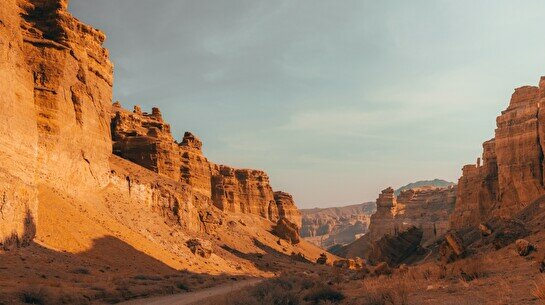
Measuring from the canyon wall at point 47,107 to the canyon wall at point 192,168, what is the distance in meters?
15.3

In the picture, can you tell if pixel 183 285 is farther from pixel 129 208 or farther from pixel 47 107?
pixel 129 208

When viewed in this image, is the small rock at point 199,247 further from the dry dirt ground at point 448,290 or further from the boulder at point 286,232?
the boulder at point 286,232

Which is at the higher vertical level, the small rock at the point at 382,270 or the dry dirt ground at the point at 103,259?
the dry dirt ground at the point at 103,259

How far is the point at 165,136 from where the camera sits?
6925cm

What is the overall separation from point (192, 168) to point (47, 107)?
41.6 metres

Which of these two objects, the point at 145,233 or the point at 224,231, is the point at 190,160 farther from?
the point at 145,233

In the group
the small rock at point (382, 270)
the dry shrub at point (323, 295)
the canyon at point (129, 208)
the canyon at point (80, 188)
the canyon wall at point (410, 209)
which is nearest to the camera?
the dry shrub at point (323, 295)

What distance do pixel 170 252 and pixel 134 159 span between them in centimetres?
2157

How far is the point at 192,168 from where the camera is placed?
7700cm

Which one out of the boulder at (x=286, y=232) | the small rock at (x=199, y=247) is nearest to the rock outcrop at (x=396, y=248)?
the small rock at (x=199, y=247)

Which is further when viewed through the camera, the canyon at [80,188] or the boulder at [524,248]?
the canyon at [80,188]

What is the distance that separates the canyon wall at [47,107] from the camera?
27875 mm

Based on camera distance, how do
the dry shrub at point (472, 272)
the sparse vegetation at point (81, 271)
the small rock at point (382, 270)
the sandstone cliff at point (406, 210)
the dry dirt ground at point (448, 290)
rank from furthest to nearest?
the sandstone cliff at point (406, 210), the sparse vegetation at point (81, 271), the small rock at point (382, 270), the dry shrub at point (472, 272), the dry dirt ground at point (448, 290)

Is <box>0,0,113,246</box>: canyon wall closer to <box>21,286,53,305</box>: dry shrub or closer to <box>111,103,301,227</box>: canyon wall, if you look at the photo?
<box>21,286,53,305</box>: dry shrub
